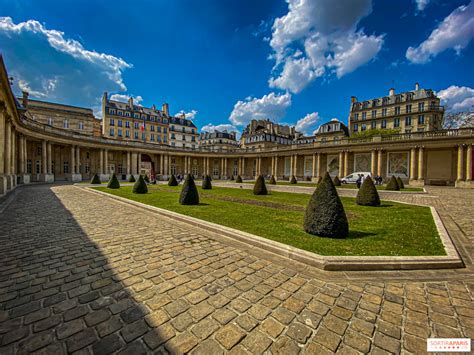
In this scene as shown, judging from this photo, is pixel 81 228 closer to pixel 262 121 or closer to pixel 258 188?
pixel 258 188

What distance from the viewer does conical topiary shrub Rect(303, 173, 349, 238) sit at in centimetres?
534

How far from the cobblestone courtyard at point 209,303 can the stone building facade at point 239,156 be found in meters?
14.8

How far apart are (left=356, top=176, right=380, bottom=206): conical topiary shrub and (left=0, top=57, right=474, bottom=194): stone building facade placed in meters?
20.7

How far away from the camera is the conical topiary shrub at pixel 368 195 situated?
35.7 feet

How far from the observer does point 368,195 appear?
1099 centimetres

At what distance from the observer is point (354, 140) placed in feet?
106

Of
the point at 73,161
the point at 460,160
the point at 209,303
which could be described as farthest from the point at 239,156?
the point at 209,303

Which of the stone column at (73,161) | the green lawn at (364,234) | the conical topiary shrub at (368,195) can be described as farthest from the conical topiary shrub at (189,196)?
the stone column at (73,161)

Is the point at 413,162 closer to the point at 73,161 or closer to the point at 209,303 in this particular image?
the point at 209,303

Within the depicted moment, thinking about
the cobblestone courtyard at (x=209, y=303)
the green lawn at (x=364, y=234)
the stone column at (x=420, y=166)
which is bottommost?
the cobblestone courtyard at (x=209, y=303)

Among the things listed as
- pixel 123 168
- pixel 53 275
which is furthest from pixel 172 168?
pixel 53 275

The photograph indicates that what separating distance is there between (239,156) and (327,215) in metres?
44.6

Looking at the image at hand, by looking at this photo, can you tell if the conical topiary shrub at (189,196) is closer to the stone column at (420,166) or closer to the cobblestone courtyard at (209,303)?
the cobblestone courtyard at (209,303)

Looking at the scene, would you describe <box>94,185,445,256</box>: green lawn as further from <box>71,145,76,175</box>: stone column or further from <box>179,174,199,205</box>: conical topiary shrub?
<box>71,145,76,175</box>: stone column
